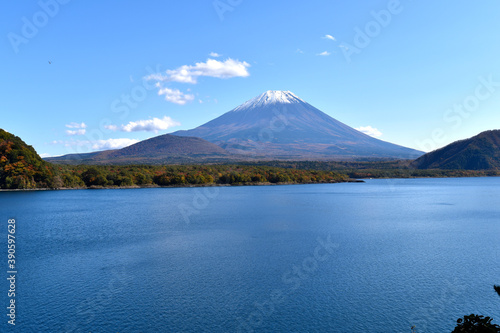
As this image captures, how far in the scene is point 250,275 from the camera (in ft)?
54.4

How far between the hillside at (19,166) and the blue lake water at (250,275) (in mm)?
30248

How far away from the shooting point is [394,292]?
14367 mm

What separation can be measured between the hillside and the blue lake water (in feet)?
99.2

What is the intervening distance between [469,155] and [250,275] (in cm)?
14318

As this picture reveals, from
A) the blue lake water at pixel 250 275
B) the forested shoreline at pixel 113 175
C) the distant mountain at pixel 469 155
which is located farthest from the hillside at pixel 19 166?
the distant mountain at pixel 469 155

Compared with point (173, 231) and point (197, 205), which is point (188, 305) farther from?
point (197, 205)

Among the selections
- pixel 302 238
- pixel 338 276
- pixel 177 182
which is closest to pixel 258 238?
pixel 302 238

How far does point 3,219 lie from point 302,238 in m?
26.5

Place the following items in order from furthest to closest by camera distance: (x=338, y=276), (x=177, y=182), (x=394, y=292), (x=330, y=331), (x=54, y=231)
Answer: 1. (x=177, y=182)
2. (x=54, y=231)
3. (x=338, y=276)
4. (x=394, y=292)
5. (x=330, y=331)

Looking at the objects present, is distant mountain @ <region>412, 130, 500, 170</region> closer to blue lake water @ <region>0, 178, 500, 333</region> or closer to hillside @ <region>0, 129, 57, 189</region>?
blue lake water @ <region>0, 178, 500, 333</region>

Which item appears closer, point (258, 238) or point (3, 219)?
point (258, 238)

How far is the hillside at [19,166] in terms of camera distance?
5688 cm

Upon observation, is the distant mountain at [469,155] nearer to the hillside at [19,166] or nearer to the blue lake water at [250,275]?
the blue lake water at [250,275]

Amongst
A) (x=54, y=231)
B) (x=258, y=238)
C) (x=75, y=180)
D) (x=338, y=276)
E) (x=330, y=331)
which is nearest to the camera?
(x=330, y=331)
